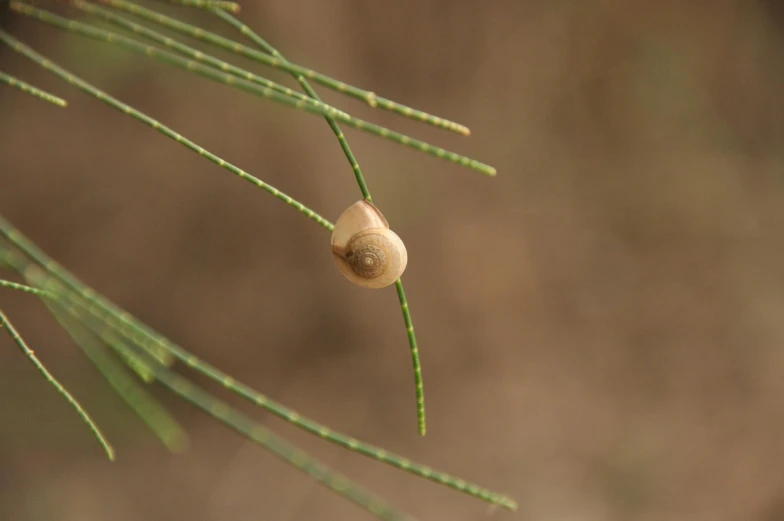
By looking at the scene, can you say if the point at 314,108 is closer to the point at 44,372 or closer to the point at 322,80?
the point at 322,80

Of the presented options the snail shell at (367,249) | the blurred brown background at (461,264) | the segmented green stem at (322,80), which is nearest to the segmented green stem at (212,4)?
the segmented green stem at (322,80)

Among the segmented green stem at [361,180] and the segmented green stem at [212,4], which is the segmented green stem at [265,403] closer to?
the segmented green stem at [361,180]

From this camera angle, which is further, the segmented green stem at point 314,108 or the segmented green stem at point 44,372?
the segmented green stem at point 44,372

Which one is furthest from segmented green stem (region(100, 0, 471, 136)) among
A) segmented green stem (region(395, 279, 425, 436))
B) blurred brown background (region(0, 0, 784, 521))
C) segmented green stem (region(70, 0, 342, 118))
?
blurred brown background (region(0, 0, 784, 521))

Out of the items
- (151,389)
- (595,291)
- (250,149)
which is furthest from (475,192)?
(151,389)

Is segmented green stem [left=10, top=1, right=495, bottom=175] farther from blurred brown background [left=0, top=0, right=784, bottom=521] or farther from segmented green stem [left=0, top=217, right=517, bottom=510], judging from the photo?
blurred brown background [left=0, top=0, right=784, bottom=521]

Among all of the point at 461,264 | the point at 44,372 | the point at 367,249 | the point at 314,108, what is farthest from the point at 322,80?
the point at 461,264
